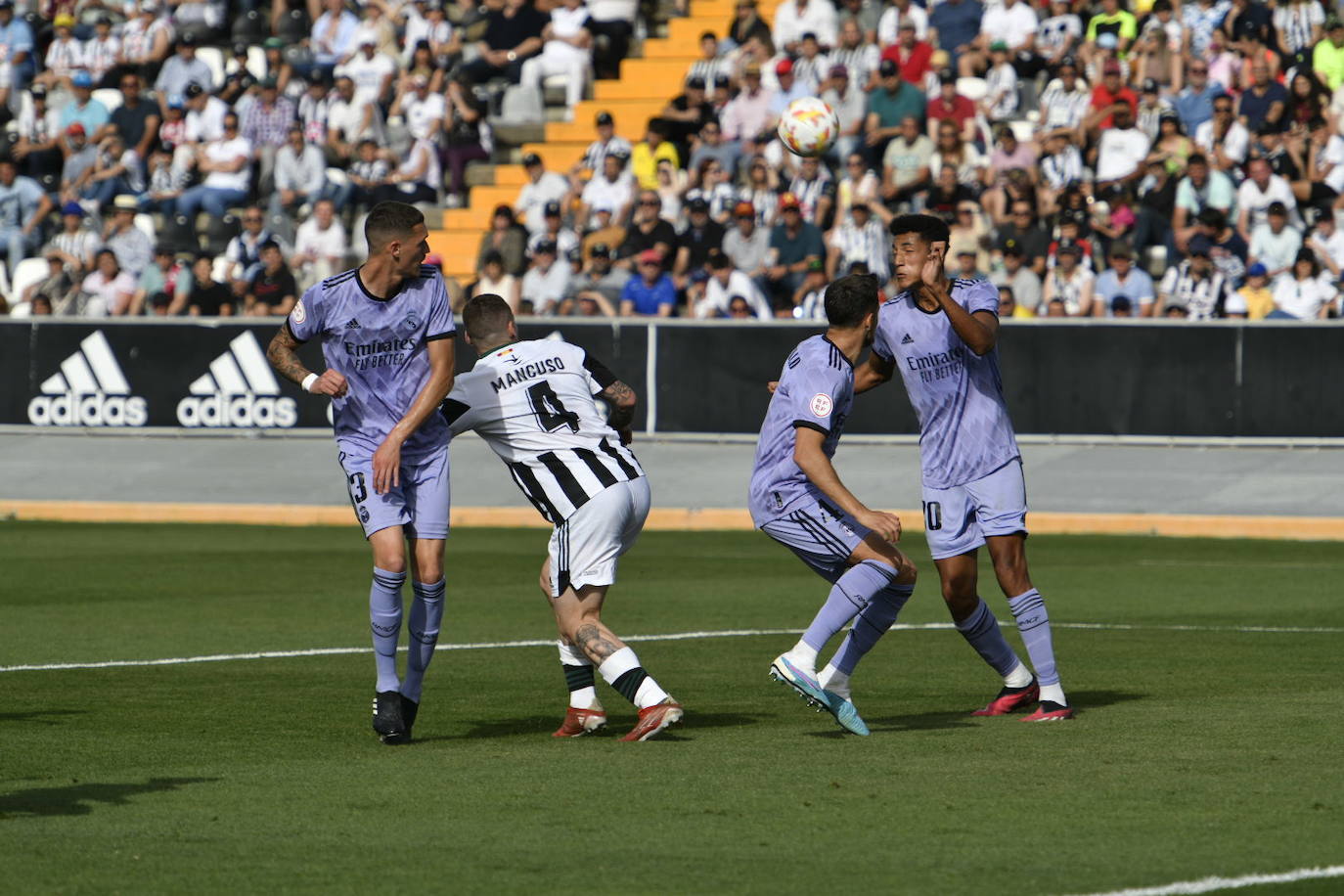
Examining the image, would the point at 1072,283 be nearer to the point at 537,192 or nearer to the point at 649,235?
the point at 649,235

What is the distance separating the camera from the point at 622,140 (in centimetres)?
2964

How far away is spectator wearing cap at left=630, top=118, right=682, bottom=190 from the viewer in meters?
29.4

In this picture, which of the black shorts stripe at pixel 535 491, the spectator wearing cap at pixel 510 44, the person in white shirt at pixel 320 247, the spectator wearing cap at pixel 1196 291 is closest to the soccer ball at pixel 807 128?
the spectator wearing cap at pixel 1196 291

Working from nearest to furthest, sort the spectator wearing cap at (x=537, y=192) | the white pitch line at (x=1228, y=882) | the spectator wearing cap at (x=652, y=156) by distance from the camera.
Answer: the white pitch line at (x=1228, y=882), the spectator wearing cap at (x=652, y=156), the spectator wearing cap at (x=537, y=192)

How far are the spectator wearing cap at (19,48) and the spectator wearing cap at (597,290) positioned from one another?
13.4 metres

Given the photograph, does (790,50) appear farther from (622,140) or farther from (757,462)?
(757,462)

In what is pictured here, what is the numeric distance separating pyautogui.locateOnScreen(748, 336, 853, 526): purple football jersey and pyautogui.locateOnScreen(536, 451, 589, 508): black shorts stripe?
814 mm

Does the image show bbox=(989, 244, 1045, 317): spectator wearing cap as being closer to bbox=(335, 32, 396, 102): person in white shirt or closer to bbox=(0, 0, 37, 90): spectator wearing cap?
bbox=(335, 32, 396, 102): person in white shirt

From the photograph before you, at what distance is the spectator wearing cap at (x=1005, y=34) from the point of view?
28.4 m

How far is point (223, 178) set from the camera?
105ft

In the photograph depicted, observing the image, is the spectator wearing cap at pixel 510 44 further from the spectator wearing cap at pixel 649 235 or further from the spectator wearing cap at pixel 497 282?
the spectator wearing cap at pixel 649 235

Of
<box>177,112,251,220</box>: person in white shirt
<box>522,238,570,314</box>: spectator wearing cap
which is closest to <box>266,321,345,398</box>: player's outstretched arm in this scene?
<box>522,238,570,314</box>: spectator wearing cap

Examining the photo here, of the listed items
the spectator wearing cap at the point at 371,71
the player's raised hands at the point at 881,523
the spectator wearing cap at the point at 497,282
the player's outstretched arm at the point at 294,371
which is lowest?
the spectator wearing cap at the point at 497,282

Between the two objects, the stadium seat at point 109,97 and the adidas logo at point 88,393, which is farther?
the stadium seat at point 109,97
